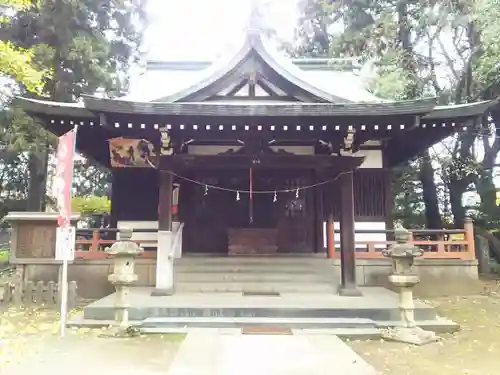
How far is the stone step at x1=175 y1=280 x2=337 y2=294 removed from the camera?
938 cm

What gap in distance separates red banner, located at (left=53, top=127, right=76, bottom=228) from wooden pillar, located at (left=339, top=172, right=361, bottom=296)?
5250mm

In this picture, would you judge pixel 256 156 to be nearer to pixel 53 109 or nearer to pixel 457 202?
pixel 53 109

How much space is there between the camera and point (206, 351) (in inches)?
232

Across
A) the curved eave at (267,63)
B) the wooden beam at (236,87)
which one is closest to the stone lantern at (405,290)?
the curved eave at (267,63)

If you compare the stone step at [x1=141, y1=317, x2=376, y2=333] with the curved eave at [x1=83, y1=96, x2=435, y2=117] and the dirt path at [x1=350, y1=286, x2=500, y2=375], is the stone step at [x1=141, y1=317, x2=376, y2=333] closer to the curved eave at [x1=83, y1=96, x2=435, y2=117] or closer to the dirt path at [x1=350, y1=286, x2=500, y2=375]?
the dirt path at [x1=350, y1=286, x2=500, y2=375]

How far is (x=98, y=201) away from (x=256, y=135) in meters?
13.9

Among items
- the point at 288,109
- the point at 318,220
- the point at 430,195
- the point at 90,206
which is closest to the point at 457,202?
the point at 430,195

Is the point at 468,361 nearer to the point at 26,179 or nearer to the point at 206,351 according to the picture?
the point at 206,351

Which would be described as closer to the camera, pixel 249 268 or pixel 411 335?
pixel 411 335

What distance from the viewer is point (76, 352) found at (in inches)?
233

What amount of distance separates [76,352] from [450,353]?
5.06m

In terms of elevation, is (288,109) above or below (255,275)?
above

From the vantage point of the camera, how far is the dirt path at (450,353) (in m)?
5.40

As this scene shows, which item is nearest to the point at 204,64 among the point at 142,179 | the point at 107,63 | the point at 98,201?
the point at 107,63
